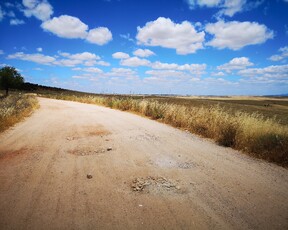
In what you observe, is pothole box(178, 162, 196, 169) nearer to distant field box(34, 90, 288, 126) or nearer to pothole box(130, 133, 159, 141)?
pothole box(130, 133, 159, 141)

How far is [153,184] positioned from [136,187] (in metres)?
0.38

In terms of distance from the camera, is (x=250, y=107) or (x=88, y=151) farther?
(x=250, y=107)

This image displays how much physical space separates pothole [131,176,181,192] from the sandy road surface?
0.02 meters

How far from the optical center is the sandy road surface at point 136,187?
370 centimetres

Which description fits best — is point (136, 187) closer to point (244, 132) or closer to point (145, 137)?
point (145, 137)

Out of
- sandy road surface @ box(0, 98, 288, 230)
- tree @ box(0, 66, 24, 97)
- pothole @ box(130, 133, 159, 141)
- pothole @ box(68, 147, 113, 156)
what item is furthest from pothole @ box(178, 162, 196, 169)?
tree @ box(0, 66, 24, 97)

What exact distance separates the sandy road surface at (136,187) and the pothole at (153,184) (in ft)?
0.06

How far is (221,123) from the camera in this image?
33.1 ft

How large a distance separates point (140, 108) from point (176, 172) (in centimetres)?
1429

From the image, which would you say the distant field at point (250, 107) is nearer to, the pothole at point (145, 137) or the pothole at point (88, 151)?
the pothole at point (145, 137)

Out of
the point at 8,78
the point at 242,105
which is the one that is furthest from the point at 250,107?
the point at 8,78

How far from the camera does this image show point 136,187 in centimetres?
480

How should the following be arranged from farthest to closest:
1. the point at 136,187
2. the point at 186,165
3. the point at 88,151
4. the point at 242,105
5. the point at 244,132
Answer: the point at 242,105, the point at 244,132, the point at 88,151, the point at 186,165, the point at 136,187

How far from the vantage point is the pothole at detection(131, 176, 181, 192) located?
188 inches
